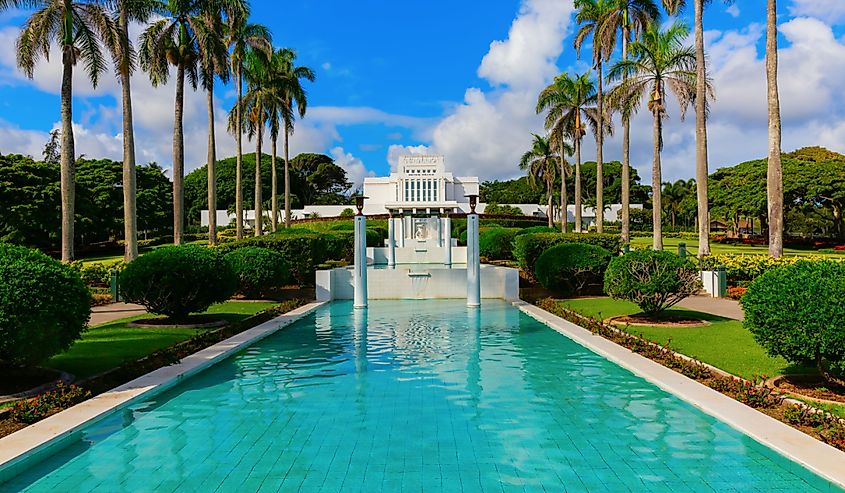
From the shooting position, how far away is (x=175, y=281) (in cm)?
1333

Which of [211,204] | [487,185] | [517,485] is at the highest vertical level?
[487,185]

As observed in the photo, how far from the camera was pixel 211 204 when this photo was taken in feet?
95.1

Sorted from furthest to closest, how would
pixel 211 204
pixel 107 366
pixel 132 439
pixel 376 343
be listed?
pixel 211 204 → pixel 376 343 → pixel 107 366 → pixel 132 439

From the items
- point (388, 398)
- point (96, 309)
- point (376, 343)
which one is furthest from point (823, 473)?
point (96, 309)

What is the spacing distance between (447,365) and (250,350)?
383 centimetres

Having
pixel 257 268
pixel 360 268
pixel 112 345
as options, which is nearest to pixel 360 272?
pixel 360 268

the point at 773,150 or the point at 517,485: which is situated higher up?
the point at 773,150

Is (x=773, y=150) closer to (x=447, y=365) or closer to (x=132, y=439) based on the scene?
(x=447, y=365)

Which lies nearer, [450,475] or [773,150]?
[450,475]

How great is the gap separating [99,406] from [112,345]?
14.8ft

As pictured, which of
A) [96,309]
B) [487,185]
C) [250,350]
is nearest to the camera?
[250,350]

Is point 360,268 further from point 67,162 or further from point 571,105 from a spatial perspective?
point 571,105

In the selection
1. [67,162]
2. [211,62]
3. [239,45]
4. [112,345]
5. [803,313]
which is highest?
[239,45]

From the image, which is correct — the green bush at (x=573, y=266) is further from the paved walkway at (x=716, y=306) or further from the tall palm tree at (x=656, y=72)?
the tall palm tree at (x=656, y=72)
